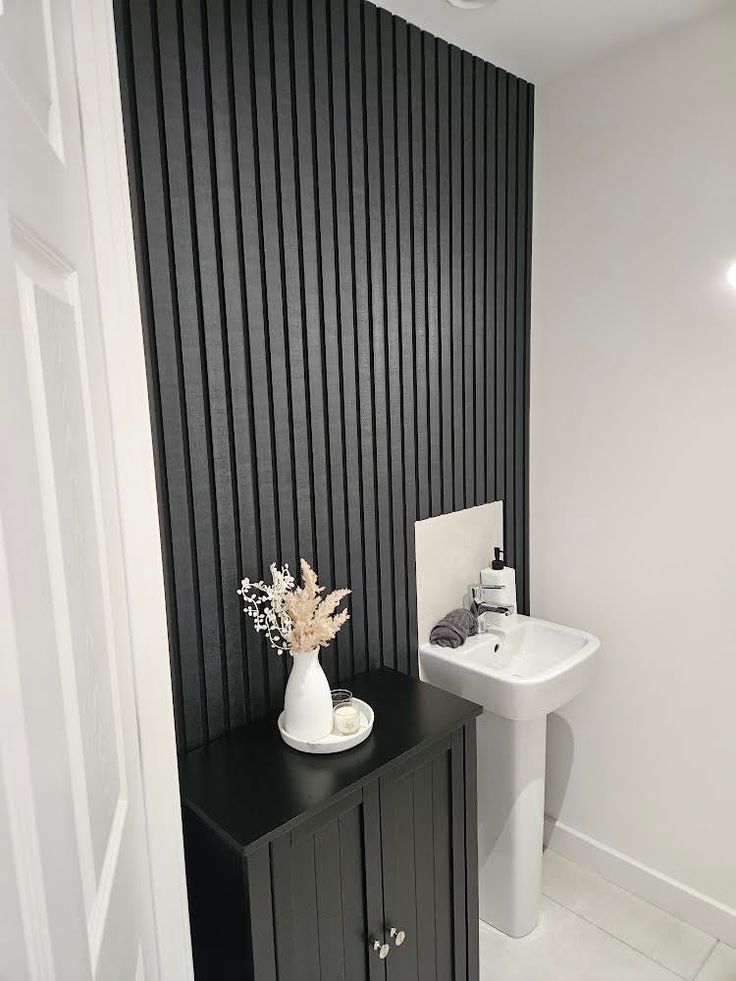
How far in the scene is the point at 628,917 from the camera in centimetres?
219

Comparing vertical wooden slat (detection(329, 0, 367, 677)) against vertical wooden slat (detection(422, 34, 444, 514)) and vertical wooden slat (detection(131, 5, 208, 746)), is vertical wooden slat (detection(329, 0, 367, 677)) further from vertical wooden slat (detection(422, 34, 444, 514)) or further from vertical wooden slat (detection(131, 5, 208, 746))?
vertical wooden slat (detection(131, 5, 208, 746))

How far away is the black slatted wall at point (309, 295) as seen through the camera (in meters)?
1.44

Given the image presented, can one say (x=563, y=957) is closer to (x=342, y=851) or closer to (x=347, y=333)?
(x=342, y=851)

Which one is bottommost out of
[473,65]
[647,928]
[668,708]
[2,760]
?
[647,928]

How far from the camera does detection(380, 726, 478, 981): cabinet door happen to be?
4.96 ft

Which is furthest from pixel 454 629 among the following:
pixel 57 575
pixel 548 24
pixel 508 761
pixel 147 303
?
pixel 548 24

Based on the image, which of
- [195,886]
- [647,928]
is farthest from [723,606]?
[195,886]

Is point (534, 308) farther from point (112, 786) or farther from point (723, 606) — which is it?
point (112, 786)

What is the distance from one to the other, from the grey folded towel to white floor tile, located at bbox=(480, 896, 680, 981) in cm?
92

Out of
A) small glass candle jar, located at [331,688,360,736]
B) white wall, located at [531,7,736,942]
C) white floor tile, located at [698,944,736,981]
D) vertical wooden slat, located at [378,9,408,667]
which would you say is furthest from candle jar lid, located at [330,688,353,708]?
white floor tile, located at [698,944,736,981]

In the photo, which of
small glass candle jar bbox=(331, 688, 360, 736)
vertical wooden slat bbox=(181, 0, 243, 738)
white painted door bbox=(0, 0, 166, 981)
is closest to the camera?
white painted door bbox=(0, 0, 166, 981)

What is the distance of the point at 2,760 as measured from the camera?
449 mm

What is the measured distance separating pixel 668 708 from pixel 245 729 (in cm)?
136

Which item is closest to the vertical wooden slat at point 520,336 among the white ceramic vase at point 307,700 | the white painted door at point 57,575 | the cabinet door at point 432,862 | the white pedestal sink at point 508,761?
the white pedestal sink at point 508,761
